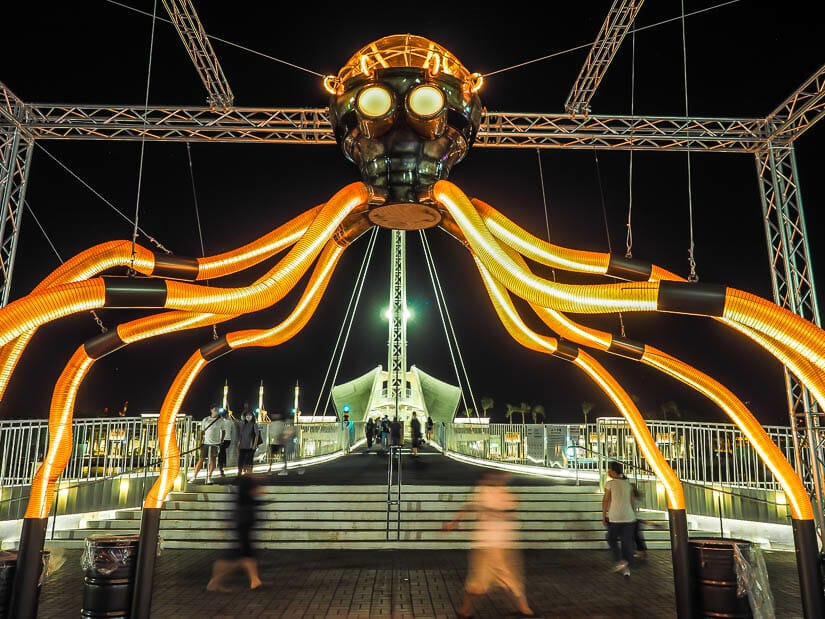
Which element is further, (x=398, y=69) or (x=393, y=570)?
(x=393, y=570)

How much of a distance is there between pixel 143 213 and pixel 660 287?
17194 mm

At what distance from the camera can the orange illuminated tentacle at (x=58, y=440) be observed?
17.3 feet

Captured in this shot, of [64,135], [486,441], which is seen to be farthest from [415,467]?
[64,135]

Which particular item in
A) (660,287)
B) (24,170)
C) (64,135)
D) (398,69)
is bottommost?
(660,287)

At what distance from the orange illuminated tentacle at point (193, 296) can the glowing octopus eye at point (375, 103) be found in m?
0.87

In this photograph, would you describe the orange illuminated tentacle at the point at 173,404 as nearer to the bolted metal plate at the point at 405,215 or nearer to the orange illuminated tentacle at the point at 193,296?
the orange illuminated tentacle at the point at 193,296

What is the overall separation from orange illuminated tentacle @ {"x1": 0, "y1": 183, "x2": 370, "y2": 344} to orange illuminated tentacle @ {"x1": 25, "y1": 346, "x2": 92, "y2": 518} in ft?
4.91

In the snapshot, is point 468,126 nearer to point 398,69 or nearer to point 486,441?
point 398,69

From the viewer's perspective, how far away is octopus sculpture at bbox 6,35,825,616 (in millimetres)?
4375

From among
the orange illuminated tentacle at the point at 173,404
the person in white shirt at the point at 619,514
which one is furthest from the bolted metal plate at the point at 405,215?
the person in white shirt at the point at 619,514

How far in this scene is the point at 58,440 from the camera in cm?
541

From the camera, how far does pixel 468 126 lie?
17.6 feet

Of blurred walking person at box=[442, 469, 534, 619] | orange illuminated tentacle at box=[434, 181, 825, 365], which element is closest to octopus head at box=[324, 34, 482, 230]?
orange illuminated tentacle at box=[434, 181, 825, 365]

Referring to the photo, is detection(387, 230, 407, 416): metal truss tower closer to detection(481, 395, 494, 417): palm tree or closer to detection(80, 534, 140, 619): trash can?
detection(80, 534, 140, 619): trash can
